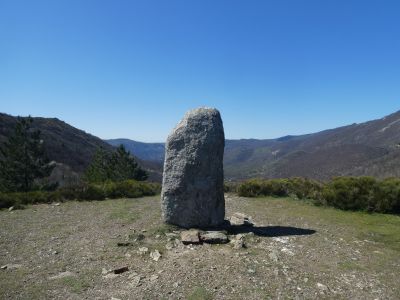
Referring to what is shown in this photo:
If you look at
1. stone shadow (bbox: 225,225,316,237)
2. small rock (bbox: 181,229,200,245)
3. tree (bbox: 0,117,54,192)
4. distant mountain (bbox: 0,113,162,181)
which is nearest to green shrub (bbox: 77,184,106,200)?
tree (bbox: 0,117,54,192)

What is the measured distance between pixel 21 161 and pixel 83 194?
8012 mm

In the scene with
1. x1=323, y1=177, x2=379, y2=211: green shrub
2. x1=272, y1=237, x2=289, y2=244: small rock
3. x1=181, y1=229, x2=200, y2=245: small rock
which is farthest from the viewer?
x1=323, y1=177, x2=379, y2=211: green shrub

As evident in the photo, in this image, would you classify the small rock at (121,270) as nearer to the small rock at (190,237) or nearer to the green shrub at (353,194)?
the small rock at (190,237)

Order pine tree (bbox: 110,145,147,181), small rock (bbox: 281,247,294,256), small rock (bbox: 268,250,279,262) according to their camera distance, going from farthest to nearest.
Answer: pine tree (bbox: 110,145,147,181) → small rock (bbox: 281,247,294,256) → small rock (bbox: 268,250,279,262)

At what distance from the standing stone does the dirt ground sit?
2.74 ft

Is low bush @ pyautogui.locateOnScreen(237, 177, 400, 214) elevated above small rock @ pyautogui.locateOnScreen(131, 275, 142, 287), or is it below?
above

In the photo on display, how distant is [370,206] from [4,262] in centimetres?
1466

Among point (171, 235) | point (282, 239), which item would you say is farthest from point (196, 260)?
point (282, 239)

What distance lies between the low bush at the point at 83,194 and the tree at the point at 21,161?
5.98m

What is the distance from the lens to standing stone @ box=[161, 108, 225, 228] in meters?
13.2

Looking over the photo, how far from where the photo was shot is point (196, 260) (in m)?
9.97

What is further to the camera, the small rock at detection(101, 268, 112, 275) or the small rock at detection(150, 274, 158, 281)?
the small rock at detection(101, 268, 112, 275)

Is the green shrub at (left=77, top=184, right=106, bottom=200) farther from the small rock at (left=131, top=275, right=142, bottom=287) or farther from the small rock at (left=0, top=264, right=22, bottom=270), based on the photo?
the small rock at (left=131, top=275, right=142, bottom=287)

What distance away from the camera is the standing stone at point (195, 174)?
1320cm
